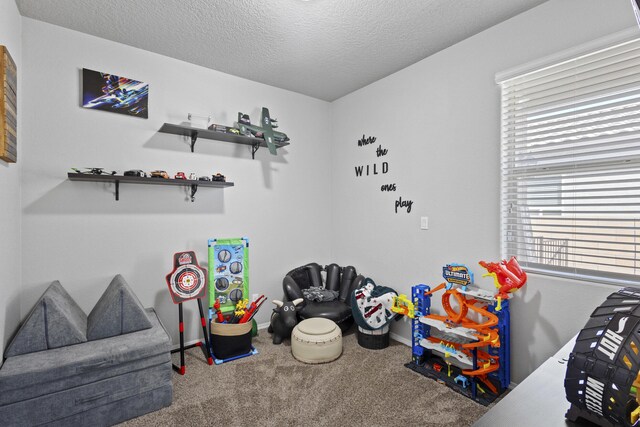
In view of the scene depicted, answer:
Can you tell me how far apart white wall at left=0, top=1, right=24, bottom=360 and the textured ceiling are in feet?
0.94

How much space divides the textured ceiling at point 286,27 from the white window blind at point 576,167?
2.03 ft

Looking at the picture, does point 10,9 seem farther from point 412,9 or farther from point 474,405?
point 474,405

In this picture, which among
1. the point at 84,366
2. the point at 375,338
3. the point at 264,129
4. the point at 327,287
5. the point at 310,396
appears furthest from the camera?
the point at 327,287

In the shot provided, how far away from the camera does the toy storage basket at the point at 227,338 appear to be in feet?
8.43

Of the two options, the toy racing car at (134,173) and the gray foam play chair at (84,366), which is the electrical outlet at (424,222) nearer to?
the gray foam play chair at (84,366)

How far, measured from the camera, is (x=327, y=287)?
11.5ft

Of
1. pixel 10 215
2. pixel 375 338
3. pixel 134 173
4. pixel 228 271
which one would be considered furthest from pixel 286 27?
pixel 375 338

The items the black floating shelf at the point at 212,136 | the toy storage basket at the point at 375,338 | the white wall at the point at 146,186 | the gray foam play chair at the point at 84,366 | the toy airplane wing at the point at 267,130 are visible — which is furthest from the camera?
the toy airplane wing at the point at 267,130

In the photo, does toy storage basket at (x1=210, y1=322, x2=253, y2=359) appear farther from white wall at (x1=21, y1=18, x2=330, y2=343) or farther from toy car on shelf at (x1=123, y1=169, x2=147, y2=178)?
toy car on shelf at (x1=123, y1=169, x2=147, y2=178)

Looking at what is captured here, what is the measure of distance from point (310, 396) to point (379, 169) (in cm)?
216

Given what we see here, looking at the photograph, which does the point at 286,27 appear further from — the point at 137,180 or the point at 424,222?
the point at 424,222

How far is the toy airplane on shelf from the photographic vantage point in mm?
3021

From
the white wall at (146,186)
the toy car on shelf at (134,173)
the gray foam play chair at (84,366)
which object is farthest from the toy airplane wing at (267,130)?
the gray foam play chair at (84,366)

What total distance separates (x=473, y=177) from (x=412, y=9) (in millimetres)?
1293
